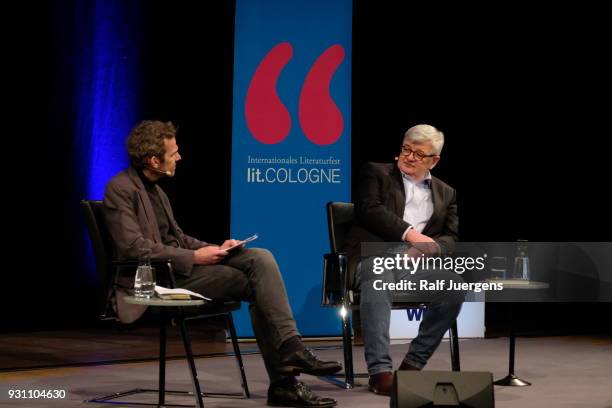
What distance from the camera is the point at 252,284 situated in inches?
140

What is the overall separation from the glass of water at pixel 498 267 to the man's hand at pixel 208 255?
1466 mm

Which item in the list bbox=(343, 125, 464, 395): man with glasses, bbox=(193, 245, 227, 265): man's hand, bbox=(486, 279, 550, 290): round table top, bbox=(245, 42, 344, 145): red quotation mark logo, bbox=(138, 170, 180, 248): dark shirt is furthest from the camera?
bbox=(245, 42, 344, 145): red quotation mark logo

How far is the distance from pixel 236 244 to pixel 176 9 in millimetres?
3086

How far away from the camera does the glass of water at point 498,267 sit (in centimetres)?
436

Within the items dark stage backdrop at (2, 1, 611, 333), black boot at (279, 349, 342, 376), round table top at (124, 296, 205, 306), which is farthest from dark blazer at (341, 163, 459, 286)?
dark stage backdrop at (2, 1, 611, 333)

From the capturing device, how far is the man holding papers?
11.3 ft

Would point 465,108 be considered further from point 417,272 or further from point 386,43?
point 417,272

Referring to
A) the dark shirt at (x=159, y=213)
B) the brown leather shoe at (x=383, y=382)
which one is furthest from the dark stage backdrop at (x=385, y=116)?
the brown leather shoe at (x=383, y=382)

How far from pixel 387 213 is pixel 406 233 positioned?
127mm

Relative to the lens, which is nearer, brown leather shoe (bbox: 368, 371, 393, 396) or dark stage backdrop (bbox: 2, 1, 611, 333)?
brown leather shoe (bbox: 368, 371, 393, 396)

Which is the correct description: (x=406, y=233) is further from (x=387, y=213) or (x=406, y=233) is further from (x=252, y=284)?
(x=252, y=284)

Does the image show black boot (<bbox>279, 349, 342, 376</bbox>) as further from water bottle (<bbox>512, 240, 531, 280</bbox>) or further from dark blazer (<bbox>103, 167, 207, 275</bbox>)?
water bottle (<bbox>512, 240, 531, 280</bbox>)

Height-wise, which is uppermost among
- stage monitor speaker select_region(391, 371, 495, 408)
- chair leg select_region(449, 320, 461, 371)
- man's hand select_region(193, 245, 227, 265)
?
man's hand select_region(193, 245, 227, 265)

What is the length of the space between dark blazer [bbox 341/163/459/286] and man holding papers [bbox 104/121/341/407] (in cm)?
67
